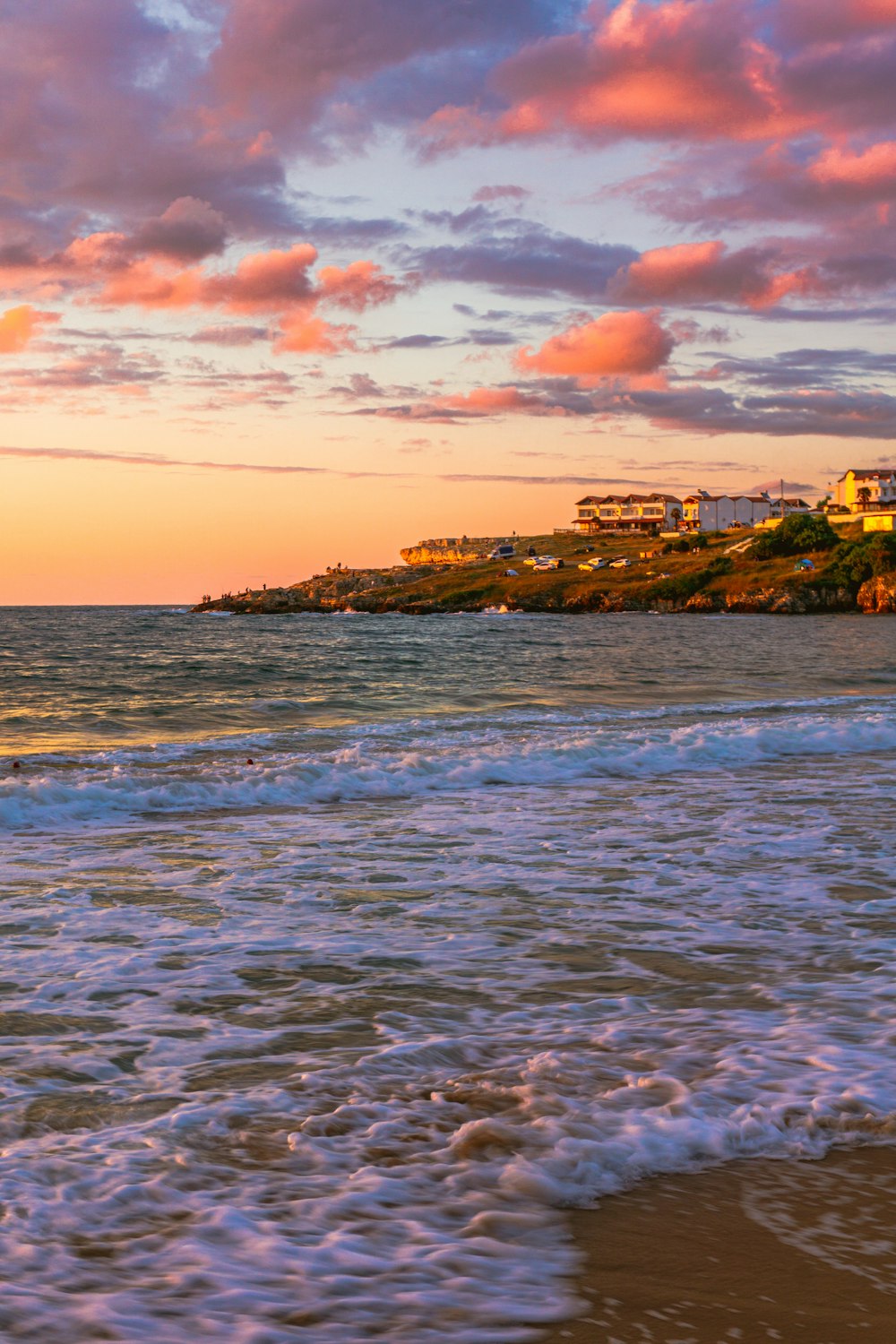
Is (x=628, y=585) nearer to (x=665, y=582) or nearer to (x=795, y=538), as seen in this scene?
(x=665, y=582)

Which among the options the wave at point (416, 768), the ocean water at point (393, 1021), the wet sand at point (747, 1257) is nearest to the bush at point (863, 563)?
the wave at point (416, 768)

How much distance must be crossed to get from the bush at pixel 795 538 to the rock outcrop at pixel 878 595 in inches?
790

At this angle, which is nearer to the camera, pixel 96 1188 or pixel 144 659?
pixel 96 1188

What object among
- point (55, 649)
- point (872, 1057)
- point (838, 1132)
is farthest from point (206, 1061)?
point (55, 649)

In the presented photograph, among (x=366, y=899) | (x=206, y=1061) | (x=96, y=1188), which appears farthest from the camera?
(x=366, y=899)

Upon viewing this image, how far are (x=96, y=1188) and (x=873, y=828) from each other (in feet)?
35.8

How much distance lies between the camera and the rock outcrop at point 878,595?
118062 mm

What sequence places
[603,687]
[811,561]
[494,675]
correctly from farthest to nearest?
[811,561] → [494,675] → [603,687]

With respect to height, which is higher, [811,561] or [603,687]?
[811,561]

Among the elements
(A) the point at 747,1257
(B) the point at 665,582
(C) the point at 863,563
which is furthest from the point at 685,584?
(A) the point at 747,1257

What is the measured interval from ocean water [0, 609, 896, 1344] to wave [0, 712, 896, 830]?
11 centimetres

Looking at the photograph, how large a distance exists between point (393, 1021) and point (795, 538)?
14483 cm

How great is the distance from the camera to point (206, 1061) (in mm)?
6051

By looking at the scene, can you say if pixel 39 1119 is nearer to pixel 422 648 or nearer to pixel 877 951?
pixel 877 951
